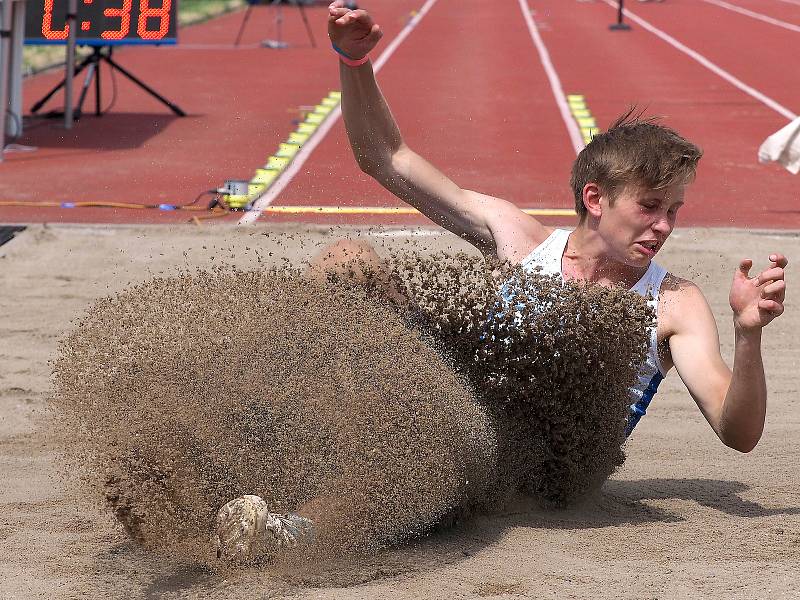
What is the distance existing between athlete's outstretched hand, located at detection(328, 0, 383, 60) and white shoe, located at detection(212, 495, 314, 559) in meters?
1.27

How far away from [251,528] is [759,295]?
1.28 metres

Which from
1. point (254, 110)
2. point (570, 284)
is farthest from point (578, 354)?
point (254, 110)

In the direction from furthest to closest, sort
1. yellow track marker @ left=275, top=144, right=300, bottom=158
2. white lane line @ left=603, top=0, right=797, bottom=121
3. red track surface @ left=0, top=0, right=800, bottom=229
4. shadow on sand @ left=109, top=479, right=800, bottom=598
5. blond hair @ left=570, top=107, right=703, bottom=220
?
1. white lane line @ left=603, top=0, right=797, bottom=121
2. yellow track marker @ left=275, top=144, right=300, bottom=158
3. red track surface @ left=0, top=0, right=800, bottom=229
4. blond hair @ left=570, top=107, right=703, bottom=220
5. shadow on sand @ left=109, top=479, right=800, bottom=598

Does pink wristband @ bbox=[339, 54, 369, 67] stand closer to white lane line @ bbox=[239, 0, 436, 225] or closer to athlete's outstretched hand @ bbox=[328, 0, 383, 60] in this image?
athlete's outstretched hand @ bbox=[328, 0, 383, 60]

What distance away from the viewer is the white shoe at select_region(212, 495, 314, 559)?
9.25 ft

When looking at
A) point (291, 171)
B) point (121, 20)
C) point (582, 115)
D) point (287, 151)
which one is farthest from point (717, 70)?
point (291, 171)

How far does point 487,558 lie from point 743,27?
22.9 m

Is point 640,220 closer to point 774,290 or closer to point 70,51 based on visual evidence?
point 774,290

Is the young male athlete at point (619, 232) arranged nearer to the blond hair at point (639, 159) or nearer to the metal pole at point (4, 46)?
the blond hair at point (639, 159)

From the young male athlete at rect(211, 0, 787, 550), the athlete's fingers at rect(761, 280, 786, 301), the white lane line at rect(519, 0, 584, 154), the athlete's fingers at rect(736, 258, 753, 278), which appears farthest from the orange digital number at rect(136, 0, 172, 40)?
the athlete's fingers at rect(761, 280, 786, 301)

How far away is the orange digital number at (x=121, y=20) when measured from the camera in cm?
1161

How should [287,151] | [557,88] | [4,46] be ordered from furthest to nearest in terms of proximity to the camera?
[557,88] → [287,151] → [4,46]

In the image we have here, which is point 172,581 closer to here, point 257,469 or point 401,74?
point 257,469

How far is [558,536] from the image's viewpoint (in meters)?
3.37
